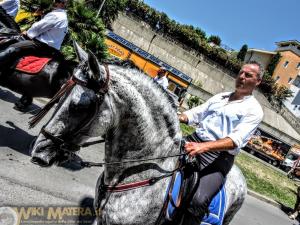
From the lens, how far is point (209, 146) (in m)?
3.28

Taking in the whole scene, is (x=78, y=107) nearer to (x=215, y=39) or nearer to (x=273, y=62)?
(x=215, y=39)

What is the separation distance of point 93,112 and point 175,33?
3956cm

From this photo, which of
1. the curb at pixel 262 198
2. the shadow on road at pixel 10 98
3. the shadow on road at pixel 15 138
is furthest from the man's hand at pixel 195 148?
the curb at pixel 262 198

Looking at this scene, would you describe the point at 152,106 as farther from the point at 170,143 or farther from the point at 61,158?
the point at 61,158


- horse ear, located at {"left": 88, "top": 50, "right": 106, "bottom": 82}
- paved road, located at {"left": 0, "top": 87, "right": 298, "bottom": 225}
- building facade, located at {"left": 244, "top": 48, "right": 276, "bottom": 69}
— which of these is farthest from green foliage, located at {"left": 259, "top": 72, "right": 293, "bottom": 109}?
horse ear, located at {"left": 88, "top": 50, "right": 106, "bottom": 82}

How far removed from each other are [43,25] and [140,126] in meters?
3.92

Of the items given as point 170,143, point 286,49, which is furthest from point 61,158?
point 286,49

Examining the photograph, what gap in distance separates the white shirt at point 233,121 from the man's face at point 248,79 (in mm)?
96

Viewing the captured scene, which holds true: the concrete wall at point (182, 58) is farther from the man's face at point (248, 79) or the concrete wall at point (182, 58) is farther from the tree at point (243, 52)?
the man's face at point (248, 79)

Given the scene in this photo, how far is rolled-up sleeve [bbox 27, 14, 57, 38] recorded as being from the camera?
19.9ft

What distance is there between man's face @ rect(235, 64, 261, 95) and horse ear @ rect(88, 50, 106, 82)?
5.46 ft

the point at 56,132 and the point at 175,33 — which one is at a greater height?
the point at 175,33

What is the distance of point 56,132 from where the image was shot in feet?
9.75

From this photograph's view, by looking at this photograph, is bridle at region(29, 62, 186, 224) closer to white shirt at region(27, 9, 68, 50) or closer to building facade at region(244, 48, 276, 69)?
white shirt at region(27, 9, 68, 50)
